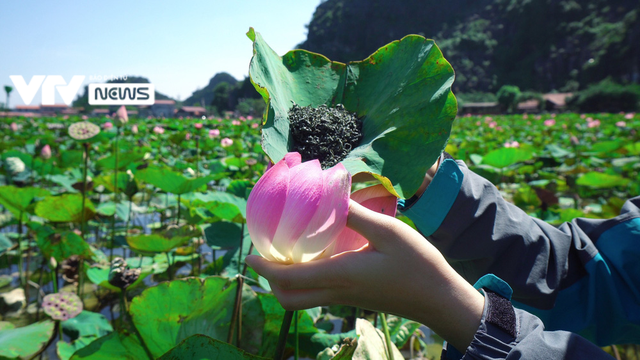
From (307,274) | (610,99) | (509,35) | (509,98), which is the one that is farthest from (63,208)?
(509,35)

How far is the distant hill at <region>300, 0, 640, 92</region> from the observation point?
27938 mm

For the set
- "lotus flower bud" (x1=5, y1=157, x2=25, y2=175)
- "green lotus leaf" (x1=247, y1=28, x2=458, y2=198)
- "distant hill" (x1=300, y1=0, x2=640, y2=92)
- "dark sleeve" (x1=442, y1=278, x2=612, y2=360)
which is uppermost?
"distant hill" (x1=300, y1=0, x2=640, y2=92)

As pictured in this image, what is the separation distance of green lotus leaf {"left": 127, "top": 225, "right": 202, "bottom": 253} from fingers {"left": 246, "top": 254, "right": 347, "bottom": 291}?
2.14 feet

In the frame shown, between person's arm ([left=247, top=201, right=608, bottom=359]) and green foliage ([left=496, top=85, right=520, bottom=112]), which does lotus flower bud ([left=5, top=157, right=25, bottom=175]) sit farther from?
green foliage ([left=496, top=85, right=520, bottom=112])

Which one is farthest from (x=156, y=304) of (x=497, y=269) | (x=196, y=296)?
(x=497, y=269)

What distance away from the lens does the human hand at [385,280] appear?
0.37 meters

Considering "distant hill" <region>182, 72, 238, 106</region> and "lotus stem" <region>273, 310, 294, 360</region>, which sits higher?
"distant hill" <region>182, 72, 238, 106</region>

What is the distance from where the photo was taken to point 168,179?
122cm

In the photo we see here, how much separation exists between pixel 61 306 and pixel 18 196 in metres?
0.58

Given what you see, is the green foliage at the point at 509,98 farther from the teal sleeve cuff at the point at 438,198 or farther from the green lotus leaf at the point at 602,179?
the teal sleeve cuff at the point at 438,198

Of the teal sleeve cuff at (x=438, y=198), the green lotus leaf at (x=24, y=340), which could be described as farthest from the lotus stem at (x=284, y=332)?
the green lotus leaf at (x=24, y=340)

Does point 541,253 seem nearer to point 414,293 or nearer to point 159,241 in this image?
point 414,293

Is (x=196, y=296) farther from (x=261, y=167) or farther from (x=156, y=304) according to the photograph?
(x=261, y=167)

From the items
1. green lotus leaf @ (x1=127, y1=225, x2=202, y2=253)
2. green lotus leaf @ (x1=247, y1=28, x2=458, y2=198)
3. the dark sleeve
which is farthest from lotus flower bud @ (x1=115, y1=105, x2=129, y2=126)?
the dark sleeve
